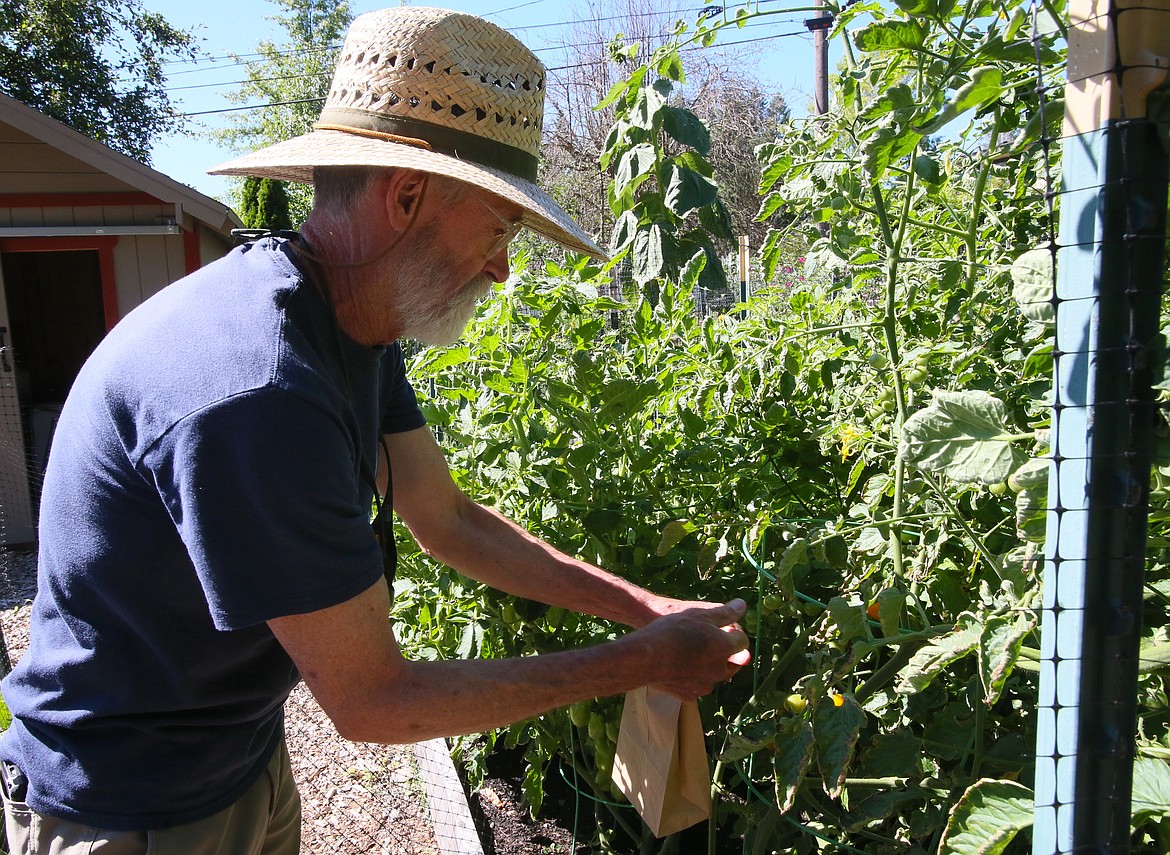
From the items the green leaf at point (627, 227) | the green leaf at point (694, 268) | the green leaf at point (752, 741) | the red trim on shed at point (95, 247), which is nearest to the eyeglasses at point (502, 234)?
the green leaf at point (694, 268)

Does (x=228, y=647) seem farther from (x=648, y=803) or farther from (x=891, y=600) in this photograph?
(x=891, y=600)

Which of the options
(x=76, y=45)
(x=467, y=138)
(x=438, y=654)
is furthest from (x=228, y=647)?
(x=76, y=45)

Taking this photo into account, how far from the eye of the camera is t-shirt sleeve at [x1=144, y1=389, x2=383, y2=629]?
1.25m

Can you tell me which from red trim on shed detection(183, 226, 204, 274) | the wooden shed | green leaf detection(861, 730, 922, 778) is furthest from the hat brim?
red trim on shed detection(183, 226, 204, 274)

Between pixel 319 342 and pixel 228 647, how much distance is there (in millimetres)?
505

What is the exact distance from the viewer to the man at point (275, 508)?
1.27 metres

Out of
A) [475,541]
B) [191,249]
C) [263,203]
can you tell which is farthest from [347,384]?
[263,203]

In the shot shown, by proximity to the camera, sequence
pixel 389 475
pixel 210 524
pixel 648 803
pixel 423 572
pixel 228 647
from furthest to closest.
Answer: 1. pixel 423 572
2. pixel 389 475
3. pixel 648 803
4. pixel 228 647
5. pixel 210 524

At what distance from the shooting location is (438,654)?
255 centimetres

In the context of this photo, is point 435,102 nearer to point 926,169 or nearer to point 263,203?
point 926,169

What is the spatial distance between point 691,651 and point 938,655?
1.48 feet

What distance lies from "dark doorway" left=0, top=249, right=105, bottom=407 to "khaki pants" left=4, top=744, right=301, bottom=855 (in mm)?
10517

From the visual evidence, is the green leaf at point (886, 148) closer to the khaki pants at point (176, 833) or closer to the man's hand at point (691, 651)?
the man's hand at point (691, 651)

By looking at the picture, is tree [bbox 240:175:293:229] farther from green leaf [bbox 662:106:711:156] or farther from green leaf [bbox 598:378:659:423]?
green leaf [bbox 598:378:659:423]
